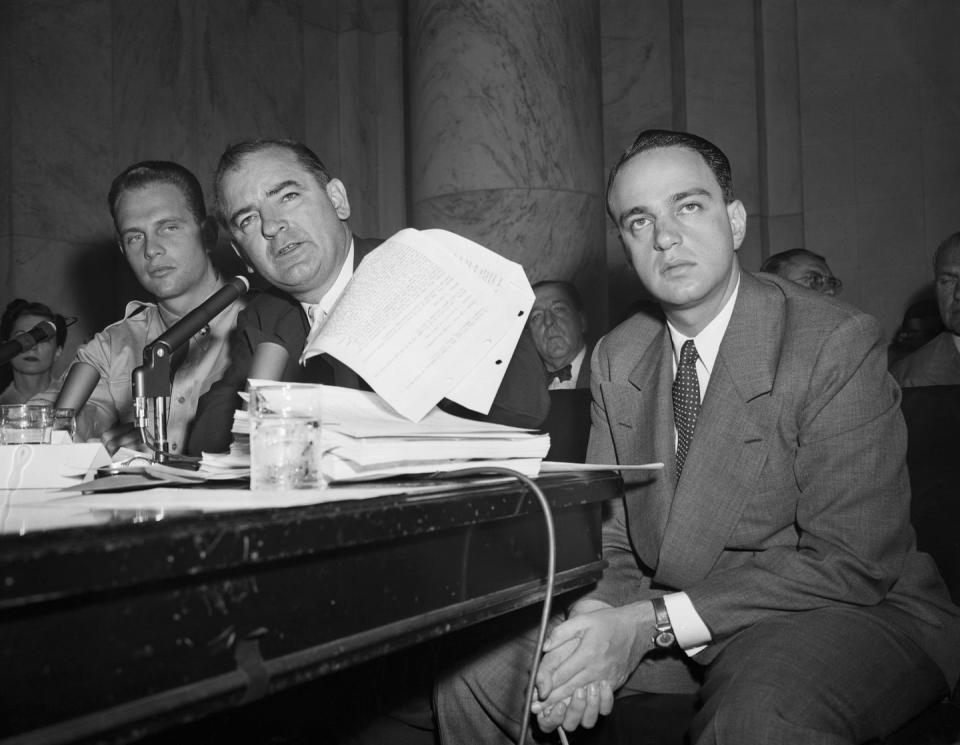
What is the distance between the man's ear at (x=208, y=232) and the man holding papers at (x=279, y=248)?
2.19 feet

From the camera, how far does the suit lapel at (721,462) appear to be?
154 centimetres

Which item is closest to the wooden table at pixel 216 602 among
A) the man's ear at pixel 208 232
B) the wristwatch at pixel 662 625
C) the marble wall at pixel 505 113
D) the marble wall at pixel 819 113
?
the wristwatch at pixel 662 625

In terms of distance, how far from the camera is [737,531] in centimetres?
157

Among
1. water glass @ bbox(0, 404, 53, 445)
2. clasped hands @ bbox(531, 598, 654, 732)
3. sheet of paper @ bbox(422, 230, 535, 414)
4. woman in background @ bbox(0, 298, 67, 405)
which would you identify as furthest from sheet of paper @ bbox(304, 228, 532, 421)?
woman in background @ bbox(0, 298, 67, 405)

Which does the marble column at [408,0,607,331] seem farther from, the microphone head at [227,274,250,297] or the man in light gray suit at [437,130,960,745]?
the microphone head at [227,274,250,297]

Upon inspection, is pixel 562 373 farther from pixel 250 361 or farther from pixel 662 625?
pixel 662 625

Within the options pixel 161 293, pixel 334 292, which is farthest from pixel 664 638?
pixel 161 293

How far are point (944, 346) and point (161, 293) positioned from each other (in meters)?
3.09

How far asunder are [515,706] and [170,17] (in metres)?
4.97

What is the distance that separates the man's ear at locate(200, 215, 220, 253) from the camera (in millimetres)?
2904

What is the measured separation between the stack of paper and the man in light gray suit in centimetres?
42

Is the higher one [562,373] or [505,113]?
[505,113]

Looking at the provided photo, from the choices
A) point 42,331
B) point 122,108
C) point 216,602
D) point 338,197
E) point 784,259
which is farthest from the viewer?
point 122,108

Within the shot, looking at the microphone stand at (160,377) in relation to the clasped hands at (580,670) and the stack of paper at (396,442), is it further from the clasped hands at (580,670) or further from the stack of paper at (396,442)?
the clasped hands at (580,670)
